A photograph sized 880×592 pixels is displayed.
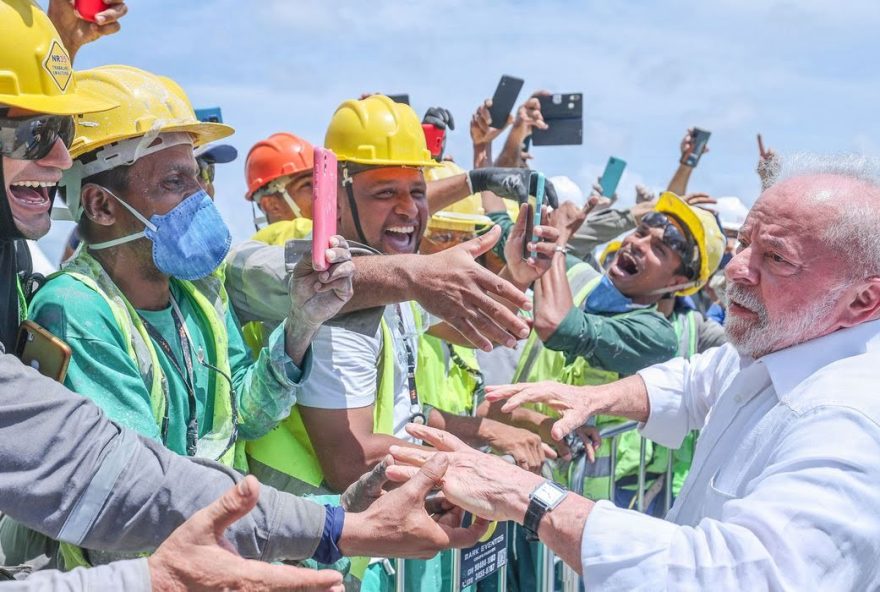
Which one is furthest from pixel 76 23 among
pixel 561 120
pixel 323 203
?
pixel 561 120

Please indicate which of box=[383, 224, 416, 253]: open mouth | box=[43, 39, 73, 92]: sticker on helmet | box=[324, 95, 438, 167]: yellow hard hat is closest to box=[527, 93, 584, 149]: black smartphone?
box=[324, 95, 438, 167]: yellow hard hat

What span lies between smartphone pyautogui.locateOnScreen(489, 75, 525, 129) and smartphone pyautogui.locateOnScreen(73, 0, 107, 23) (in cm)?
433

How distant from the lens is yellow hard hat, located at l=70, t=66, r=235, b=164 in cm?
309

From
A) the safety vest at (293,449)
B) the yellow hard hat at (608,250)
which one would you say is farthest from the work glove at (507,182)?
the yellow hard hat at (608,250)

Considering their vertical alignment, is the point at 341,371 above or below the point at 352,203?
below

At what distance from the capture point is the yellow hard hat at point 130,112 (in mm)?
3086

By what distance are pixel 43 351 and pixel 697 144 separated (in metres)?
7.84

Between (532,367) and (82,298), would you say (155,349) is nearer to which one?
(82,298)

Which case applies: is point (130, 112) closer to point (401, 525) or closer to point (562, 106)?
point (401, 525)

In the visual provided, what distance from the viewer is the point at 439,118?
21.6ft

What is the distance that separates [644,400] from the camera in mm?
3736

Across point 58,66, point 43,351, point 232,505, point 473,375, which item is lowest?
point 473,375

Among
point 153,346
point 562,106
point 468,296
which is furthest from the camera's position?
point 562,106

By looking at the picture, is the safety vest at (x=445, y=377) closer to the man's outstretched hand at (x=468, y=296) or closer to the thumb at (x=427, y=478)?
the man's outstretched hand at (x=468, y=296)
